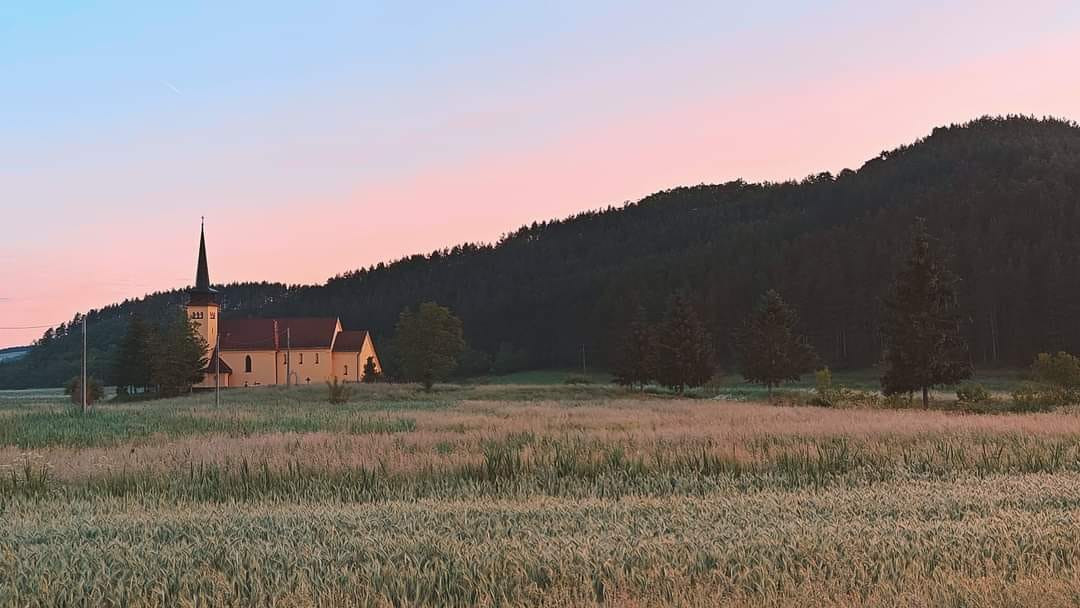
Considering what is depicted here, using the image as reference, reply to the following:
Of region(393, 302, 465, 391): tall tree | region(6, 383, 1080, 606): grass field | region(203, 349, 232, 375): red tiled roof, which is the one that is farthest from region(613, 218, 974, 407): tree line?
region(203, 349, 232, 375): red tiled roof

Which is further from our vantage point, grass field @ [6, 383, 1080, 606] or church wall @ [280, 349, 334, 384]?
church wall @ [280, 349, 334, 384]

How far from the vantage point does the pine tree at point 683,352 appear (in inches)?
Answer: 2473

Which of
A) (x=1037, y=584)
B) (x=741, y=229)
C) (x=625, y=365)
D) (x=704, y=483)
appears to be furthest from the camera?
(x=741, y=229)

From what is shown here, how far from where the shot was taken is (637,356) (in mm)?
71562

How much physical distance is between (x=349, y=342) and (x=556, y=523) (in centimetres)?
10005

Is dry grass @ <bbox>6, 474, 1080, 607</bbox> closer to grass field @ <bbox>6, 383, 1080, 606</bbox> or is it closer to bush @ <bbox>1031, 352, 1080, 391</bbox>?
grass field @ <bbox>6, 383, 1080, 606</bbox>

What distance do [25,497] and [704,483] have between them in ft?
35.6

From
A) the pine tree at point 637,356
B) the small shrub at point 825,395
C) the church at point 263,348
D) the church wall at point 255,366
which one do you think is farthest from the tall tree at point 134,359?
the small shrub at point 825,395

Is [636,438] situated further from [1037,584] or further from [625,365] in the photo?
[625,365]

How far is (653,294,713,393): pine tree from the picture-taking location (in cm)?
6281

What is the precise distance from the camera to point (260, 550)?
24.9 feet

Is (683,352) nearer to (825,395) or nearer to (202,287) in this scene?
(825,395)

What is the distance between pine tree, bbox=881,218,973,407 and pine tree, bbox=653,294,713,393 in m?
23.6

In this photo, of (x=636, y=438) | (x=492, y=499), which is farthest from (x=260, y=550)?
(x=636, y=438)
